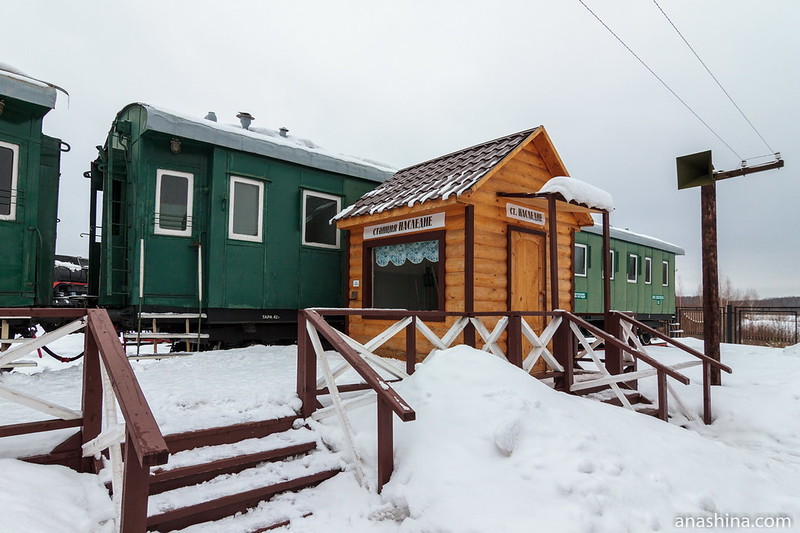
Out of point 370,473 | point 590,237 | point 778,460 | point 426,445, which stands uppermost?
point 590,237

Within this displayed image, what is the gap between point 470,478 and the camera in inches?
130

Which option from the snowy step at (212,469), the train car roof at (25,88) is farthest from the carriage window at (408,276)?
the train car roof at (25,88)

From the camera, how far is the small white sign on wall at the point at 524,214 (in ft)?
24.2

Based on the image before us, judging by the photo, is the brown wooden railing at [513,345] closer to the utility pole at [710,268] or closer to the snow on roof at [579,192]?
the utility pole at [710,268]

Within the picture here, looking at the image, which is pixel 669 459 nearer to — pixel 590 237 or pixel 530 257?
pixel 530 257

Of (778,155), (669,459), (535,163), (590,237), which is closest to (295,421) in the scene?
(669,459)

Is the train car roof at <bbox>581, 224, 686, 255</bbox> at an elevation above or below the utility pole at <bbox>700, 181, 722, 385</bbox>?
above

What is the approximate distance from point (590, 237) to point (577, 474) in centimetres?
1217

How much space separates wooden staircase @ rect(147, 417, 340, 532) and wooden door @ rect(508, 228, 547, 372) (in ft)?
14.2

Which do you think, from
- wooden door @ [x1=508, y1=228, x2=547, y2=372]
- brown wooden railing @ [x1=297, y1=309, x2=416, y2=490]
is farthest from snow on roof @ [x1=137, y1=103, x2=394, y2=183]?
brown wooden railing @ [x1=297, y1=309, x2=416, y2=490]

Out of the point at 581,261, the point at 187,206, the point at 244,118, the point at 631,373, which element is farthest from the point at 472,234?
the point at 581,261

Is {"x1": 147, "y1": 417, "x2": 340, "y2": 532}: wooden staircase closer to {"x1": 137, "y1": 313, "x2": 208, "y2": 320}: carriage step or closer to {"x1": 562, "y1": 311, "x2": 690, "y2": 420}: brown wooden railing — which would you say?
{"x1": 562, "y1": 311, "x2": 690, "y2": 420}: brown wooden railing

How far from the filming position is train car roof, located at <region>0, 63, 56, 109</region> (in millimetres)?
6000

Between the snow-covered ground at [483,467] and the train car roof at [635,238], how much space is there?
31.4 feet
